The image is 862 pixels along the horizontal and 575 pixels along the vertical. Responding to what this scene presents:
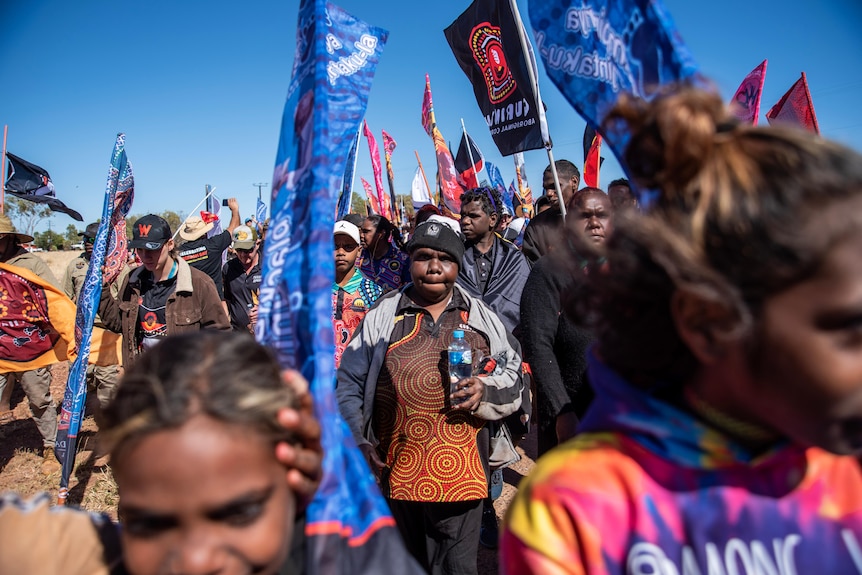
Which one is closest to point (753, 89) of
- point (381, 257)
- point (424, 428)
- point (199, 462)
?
point (381, 257)

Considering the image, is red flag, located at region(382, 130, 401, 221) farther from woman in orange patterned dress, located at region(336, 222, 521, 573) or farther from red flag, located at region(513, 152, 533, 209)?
woman in orange patterned dress, located at region(336, 222, 521, 573)

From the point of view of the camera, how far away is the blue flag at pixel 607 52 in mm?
1318

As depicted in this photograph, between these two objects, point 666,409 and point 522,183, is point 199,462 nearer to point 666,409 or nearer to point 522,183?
point 666,409

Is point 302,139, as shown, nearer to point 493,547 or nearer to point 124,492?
point 124,492

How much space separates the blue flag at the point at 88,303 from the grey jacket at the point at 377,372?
2.32 meters

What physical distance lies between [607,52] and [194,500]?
1.43 meters

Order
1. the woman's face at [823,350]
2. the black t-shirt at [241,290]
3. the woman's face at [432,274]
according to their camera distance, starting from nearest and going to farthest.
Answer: the woman's face at [823,350] < the woman's face at [432,274] < the black t-shirt at [241,290]

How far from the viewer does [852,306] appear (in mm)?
794

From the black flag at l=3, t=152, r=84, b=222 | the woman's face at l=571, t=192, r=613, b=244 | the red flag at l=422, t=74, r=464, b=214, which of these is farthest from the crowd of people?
the red flag at l=422, t=74, r=464, b=214

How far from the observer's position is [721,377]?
952mm

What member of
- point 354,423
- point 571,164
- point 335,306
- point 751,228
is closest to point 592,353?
point 751,228

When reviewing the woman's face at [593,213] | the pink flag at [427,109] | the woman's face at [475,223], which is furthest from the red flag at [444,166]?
the woman's face at [593,213]

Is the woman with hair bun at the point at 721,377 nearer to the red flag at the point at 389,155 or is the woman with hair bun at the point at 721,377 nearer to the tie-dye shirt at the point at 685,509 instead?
the tie-dye shirt at the point at 685,509

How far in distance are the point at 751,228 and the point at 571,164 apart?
533 cm
